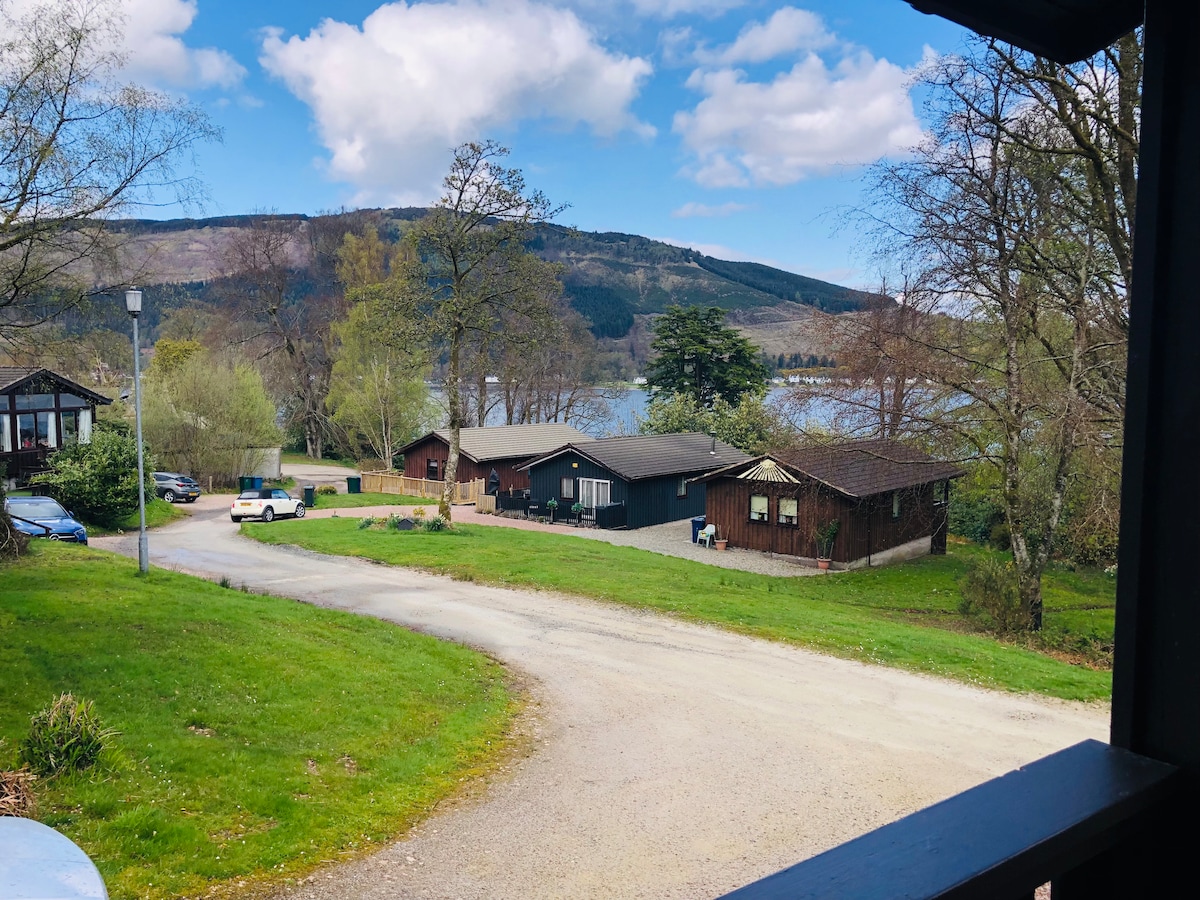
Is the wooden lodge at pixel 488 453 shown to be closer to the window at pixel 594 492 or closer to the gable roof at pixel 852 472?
the window at pixel 594 492

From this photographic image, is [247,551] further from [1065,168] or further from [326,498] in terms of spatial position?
[1065,168]

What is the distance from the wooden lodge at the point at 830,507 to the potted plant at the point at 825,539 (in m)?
0.12

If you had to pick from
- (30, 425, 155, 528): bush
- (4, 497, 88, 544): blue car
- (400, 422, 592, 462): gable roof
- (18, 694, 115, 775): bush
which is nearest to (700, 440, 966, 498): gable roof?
(400, 422, 592, 462): gable roof

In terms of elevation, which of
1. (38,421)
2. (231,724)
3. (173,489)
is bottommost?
(173,489)

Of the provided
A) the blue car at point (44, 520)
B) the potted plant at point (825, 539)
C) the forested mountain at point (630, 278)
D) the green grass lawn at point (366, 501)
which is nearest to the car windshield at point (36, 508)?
the blue car at point (44, 520)

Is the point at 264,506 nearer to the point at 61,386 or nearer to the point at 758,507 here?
the point at 61,386

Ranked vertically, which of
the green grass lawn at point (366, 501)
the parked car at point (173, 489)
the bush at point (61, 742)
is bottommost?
the green grass lawn at point (366, 501)

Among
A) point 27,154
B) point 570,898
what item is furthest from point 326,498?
point 570,898

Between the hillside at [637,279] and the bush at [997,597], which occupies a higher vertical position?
the hillside at [637,279]

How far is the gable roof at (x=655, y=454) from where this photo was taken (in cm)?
3503

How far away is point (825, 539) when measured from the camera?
90.4 feet

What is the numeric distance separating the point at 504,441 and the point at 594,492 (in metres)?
9.65

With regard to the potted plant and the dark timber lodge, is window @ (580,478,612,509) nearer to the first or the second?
the potted plant

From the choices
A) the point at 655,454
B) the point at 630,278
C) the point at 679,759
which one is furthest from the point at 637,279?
the point at 679,759
